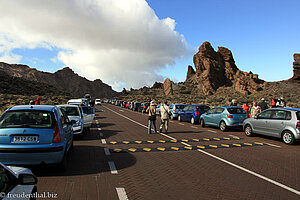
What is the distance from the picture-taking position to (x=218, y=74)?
11075 cm

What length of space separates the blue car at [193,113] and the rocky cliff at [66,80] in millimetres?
130127

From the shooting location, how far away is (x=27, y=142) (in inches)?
213

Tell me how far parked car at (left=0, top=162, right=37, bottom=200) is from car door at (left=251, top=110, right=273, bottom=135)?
440 inches

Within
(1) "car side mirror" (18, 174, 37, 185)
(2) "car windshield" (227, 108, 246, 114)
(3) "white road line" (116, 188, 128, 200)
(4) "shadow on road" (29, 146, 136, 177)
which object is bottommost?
(4) "shadow on road" (29, 146, 136, 177)

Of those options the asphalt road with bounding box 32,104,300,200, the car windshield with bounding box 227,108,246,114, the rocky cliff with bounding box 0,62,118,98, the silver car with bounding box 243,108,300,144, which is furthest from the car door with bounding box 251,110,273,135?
the rocky cliff with bounding box 0,62,118,98

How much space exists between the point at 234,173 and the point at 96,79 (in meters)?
193

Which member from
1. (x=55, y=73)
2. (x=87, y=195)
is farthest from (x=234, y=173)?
(x=55, y=73)

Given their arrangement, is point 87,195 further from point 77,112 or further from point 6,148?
point 77,112

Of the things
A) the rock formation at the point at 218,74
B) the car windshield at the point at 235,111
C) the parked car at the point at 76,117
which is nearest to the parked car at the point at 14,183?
the parked car at the point at 76,117

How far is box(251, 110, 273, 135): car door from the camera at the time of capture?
1148cm

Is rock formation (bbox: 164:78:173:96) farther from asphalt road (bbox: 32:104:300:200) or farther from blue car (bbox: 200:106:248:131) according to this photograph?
asphalt road (bbox: 32:104:300:200)

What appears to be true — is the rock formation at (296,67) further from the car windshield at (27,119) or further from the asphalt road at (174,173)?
the car windshield at (27,119)

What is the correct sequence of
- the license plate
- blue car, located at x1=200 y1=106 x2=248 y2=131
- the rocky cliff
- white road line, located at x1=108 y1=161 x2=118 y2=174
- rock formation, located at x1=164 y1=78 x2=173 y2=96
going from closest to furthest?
the license plate
white road line, located at x1=108 y1=161 x2=118 y2=174
blue car, located at x1=200 y1=106 x2=248 y2=131
rock formation, located at x1=164 y1=78 x2=173 y2=96
the rocky cliff

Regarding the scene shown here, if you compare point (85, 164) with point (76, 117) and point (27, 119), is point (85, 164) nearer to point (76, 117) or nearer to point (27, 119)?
point (27, 119)
